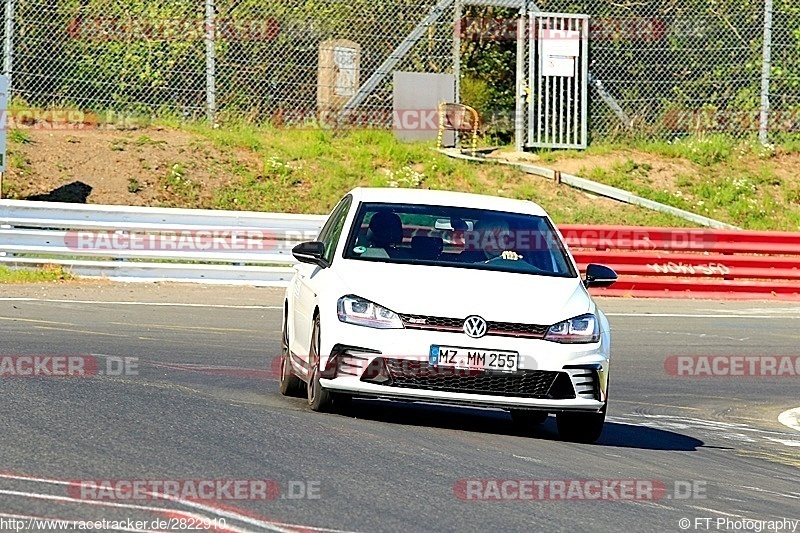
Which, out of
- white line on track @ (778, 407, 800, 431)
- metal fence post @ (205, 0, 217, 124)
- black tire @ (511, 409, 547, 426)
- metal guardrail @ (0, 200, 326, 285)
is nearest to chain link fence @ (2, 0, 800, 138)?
metal fence post @ (205, 0, 217, 124)

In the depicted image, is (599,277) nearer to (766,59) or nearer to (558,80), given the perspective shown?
(558,80)

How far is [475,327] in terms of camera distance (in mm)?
8922

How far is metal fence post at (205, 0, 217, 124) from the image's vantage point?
24.5m

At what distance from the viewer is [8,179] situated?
2259cm

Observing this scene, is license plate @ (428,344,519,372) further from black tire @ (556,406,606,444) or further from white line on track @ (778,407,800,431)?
white line on track @ (778,407,800,431)

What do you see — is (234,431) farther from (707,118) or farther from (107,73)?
(707,118)

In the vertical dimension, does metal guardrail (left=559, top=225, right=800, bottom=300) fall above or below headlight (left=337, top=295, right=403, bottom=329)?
below

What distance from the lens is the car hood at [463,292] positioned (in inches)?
354

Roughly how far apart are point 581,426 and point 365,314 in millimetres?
1648

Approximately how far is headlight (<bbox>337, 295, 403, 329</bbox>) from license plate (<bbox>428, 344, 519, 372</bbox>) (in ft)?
0.95

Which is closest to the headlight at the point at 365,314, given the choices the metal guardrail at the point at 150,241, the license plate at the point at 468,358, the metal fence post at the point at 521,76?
the license plate at the point at 468,358

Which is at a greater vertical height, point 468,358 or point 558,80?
point 558,80

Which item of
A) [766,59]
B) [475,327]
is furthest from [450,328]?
[766,59]

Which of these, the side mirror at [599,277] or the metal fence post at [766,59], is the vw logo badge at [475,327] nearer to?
→ the side mirror at [599,277]
